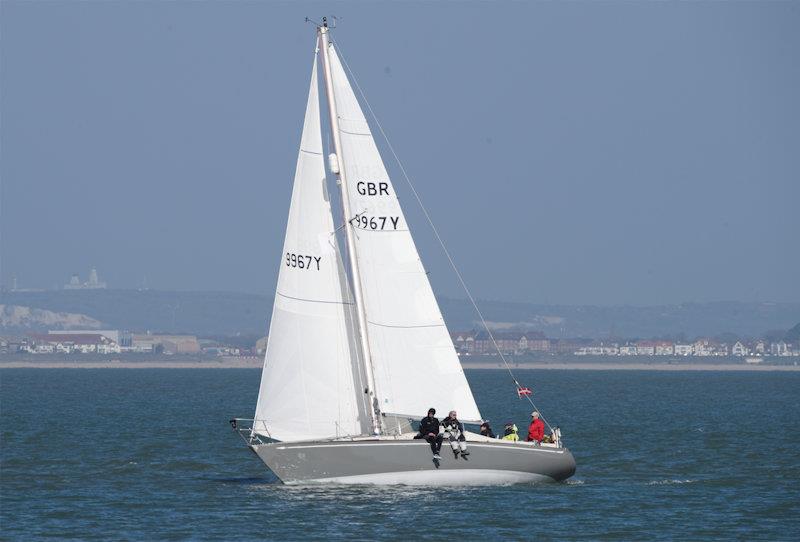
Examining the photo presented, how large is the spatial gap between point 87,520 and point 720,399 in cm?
8348

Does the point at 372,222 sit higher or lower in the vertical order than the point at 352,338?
higher

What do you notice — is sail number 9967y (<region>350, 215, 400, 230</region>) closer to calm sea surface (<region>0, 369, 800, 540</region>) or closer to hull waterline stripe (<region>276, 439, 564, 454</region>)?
hull waterline stripe (<region>276, 439, 564, 454</region>)

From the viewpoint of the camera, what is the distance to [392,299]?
36.5 m

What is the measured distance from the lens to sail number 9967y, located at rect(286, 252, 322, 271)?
3675 centimetres

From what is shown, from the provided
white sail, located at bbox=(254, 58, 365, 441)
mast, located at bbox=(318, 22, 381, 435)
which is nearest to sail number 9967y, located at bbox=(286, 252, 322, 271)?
white sail, located at bbox=(254, 58, 365, 441)

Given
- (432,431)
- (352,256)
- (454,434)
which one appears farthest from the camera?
(352,256)

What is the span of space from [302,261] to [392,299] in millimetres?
2455

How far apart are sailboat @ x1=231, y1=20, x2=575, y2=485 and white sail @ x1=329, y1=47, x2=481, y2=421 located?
0.02m

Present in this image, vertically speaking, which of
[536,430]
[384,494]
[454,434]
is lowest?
[384,494]

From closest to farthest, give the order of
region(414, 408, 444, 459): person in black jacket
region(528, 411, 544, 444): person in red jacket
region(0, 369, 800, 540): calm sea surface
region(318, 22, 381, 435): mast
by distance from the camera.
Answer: region(0, 369, 800, 540): calm sea surface
region(414, 408, 444, 459): person in black jacket
region(318, 22, 381, 435): mast
region(528, 411, 544, 444): person in red jacket

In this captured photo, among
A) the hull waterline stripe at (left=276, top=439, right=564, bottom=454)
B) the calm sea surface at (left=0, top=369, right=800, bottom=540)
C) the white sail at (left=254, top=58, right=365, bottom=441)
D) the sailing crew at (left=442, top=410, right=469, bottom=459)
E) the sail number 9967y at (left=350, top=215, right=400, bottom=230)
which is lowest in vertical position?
the calm sea surface at (left=0, top=369, right=800, bottom=540)

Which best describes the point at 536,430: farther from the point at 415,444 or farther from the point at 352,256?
the point at 352,256

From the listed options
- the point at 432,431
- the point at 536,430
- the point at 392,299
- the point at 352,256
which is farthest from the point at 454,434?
the point at 352,256

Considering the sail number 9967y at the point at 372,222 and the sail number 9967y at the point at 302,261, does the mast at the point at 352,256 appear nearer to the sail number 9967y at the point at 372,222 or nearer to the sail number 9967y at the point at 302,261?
the sail number 9967y at the point at 372,222
